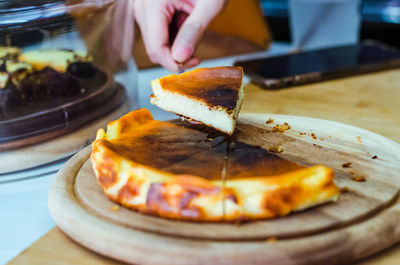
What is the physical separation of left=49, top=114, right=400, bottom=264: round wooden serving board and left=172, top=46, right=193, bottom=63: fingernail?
68cm

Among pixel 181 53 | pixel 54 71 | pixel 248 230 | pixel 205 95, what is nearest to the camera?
pixel 248 230

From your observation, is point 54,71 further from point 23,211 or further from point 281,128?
point 281,128

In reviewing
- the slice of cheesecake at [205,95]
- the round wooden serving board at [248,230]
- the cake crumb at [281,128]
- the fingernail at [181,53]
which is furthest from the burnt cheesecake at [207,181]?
the fingernail at [181,53]

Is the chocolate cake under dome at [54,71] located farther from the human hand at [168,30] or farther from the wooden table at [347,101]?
the wooden table at [347,101]

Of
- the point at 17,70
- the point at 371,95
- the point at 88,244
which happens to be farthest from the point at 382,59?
the point at 88,244

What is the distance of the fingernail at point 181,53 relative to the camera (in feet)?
5.12

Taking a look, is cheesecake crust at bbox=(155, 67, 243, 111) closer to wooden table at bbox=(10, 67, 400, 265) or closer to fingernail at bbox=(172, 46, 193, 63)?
fingernail at bbox=(172, 46, 193, 63)

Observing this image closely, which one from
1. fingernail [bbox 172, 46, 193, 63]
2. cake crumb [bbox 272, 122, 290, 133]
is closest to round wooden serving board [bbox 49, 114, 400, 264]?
cake crumb [bbox 272, 122, 290, 133]

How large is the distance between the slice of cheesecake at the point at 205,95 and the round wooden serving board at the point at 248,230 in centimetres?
31

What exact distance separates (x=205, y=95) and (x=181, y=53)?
44cm

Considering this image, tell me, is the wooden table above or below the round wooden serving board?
below

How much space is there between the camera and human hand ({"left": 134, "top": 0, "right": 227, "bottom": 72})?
62.1 inches

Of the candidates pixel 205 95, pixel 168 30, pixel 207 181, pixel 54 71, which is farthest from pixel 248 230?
pixel 168 30

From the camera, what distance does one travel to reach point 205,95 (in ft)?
Result: 3.83
